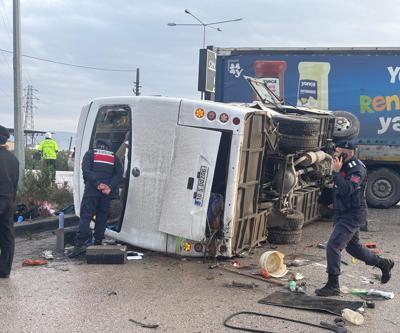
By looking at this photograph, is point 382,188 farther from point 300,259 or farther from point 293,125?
point 300,259

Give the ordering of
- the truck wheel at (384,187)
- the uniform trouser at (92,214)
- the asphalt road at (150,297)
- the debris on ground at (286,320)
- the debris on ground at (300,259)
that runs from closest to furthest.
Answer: the debris on ground at (286,320), the asphalt road at (150,297), the debris on ground at (300,259), the uniform trouser at (92,214), the truck wheel at (384,187)

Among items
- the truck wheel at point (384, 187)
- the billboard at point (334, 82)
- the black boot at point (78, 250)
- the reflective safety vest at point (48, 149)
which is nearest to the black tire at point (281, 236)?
the black boot at point (78, 250)

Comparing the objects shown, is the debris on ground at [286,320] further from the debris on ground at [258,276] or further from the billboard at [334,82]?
the billboard at [334,82]

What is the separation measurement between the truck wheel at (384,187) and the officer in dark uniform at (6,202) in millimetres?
8019

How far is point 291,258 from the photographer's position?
7.05m

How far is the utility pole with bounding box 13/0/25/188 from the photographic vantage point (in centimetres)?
1035

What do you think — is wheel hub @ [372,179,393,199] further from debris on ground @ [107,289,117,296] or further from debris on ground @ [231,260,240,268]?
debris on ground @ [107,289,117,296]

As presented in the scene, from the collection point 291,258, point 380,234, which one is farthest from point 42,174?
point 380,234

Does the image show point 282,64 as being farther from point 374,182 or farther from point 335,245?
point 335,245

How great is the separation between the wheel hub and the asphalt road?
196 inches

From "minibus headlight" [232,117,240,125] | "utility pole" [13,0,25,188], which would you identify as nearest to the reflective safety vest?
"utility pole" [13,0,25,188]

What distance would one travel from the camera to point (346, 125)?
34.2 feet

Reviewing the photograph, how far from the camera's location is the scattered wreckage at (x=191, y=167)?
6.37 metres

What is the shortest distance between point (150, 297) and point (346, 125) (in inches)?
254
